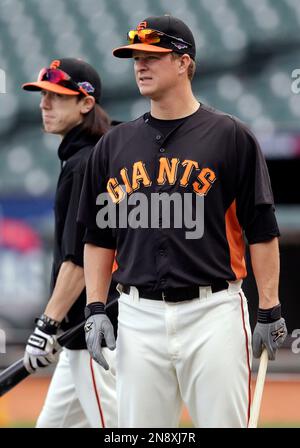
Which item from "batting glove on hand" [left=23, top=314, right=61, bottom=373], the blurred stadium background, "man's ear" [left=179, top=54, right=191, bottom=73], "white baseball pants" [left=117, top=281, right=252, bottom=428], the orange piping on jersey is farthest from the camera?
the blurred stadium background

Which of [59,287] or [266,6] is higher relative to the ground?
[266,6]

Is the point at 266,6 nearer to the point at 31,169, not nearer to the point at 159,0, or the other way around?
the point at 159,0

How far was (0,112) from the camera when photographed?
10633 mm

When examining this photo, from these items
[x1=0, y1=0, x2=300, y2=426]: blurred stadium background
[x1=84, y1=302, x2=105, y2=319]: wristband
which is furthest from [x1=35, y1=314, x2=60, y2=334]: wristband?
[x1=0, y1=0, x2=300, y2=426]: blurred stadium background

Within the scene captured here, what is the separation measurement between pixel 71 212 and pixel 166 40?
0.93 meters

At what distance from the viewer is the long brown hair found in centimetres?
410

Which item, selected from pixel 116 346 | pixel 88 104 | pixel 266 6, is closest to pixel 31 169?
pixel 266 6

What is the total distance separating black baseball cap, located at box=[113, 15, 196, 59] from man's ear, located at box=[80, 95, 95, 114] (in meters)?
0.86

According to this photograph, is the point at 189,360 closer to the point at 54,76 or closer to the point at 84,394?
the point at 84,394

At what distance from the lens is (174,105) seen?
322 cm

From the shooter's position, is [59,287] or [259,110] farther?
[259,110]

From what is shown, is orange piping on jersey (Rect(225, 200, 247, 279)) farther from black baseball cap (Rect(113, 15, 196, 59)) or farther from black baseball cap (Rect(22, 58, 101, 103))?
black baseball cap (Rect(22, 58, 101, 103))
